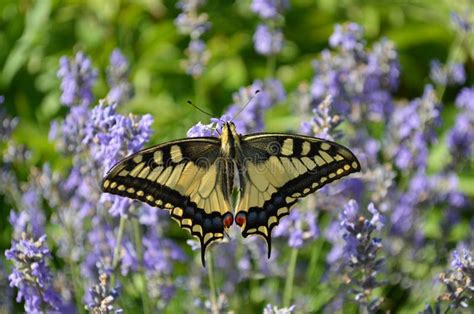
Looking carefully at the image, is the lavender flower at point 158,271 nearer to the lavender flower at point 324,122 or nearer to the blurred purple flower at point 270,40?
the lavender flower at point 324,122

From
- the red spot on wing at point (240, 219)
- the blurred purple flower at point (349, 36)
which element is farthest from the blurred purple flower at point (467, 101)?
the red spot on wing at point (240, 219)

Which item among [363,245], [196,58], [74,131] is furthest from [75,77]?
[363,245]

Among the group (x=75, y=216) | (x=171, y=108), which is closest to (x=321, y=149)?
(x=75, y=216)

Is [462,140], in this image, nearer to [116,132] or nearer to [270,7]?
[270,7]

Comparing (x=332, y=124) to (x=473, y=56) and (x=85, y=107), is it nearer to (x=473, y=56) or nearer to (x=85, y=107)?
(x=85, y=107)

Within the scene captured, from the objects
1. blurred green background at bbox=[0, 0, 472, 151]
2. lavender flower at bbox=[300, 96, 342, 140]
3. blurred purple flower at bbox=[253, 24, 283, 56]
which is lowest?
lavender flower at bbox=[300, 96, 342, 140]

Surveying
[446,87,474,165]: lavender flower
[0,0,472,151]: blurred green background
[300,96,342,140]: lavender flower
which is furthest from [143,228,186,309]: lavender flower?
[0,0,472,151]: blurred green background

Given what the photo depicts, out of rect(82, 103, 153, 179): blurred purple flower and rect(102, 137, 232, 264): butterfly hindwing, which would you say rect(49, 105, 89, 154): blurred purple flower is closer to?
rect(82, 103, 153, 179): blurred purple flower
